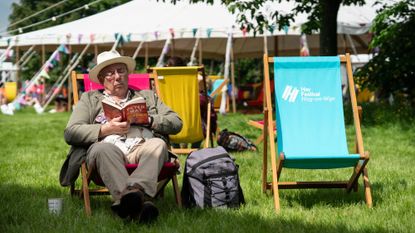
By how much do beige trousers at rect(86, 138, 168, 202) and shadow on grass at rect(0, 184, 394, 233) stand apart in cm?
21

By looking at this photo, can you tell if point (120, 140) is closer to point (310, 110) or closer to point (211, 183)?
point (211, 183)

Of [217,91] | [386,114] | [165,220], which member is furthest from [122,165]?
[386,114]

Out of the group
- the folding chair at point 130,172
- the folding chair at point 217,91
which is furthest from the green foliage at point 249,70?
the folding chair at point 130,172

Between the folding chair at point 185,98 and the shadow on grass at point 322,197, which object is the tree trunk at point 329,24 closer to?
the folding chair at point 185,98

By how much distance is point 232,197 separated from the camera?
423 centimetres

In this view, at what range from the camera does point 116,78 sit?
430 centimetres

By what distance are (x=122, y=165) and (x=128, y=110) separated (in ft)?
1.14

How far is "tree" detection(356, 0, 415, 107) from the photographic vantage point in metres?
11.6

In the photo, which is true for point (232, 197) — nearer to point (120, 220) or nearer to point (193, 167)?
point (193, 167)

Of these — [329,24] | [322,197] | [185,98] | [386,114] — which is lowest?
[386,114]

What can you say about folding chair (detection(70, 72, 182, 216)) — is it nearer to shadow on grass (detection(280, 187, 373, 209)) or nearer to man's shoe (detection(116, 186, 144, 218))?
man's shoe (detection(116, 186, 144, 218))

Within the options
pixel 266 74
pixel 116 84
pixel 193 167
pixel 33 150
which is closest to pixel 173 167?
pixel 193 167

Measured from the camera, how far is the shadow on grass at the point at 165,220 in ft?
11.8

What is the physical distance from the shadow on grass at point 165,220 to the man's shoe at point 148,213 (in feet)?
0.13
